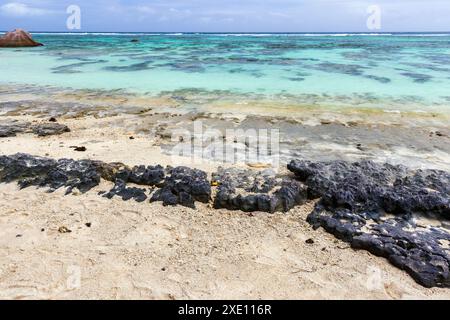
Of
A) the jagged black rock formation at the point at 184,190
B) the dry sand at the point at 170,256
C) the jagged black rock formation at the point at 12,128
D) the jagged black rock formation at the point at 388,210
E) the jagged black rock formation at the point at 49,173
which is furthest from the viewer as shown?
the jagged black rock formation at the point at 12,128

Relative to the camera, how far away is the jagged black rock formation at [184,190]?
4.24m

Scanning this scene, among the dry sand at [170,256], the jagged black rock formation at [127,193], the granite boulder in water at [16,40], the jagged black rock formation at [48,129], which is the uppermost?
the granite boulder in water at [16,40]

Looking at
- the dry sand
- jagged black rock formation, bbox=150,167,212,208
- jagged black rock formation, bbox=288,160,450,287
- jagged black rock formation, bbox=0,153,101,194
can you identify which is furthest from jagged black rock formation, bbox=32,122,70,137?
jagged black rock formation, bbox=288,160,450,287

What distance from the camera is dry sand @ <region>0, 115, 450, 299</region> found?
9.75 feet

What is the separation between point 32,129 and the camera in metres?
6.82

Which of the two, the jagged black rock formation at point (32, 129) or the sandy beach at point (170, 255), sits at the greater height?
the jagged black rock formation at point (32, 129)

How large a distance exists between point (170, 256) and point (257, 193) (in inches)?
54.5

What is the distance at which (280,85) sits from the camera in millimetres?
12234

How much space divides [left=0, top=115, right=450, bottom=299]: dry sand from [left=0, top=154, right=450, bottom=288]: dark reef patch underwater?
139 mm

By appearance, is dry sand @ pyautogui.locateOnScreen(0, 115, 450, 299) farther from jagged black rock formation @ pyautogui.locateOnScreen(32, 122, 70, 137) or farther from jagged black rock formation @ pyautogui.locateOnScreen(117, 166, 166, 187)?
jagged black rock formation @ pyautogui.locateOnScreen(32, 122, 70, 137)

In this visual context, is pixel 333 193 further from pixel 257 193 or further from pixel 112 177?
pixel 112 177

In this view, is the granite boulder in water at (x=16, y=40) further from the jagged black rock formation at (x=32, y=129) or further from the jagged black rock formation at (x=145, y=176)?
the jagged black rock formation at (x=145, y=176)

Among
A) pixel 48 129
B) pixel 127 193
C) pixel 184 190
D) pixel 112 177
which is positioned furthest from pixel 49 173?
pixel 48 129

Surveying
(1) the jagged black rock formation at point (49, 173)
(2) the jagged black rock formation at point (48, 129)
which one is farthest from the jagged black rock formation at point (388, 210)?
(2) the jagged black rock formation at point (48, 129)
